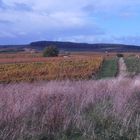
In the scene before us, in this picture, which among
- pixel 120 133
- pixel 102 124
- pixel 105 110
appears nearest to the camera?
pixel 120 133

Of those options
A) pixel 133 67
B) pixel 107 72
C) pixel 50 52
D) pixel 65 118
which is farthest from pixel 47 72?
pixel 50 52

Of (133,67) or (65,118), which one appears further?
(133,67)

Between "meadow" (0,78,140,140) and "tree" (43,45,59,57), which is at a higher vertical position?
"meadow" (0,78,140,140)

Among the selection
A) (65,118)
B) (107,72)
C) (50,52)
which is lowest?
(50,52)

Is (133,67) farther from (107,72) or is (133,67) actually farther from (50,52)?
(50,52)

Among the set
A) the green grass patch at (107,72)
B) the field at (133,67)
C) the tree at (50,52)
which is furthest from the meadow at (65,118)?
the tree at (50,52)

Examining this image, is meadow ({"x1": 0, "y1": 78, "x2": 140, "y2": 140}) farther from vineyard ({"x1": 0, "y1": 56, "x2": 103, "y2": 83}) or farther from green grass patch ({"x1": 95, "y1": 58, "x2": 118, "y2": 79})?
green grass patch ({"x1": 95, "y1": 58, "x2": 118, "y2": 79})

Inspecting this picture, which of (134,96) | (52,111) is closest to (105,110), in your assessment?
(52,111)

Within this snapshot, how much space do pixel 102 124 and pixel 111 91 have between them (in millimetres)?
4131

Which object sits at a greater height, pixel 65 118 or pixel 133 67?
pixel 65 118

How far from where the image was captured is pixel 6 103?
30.2 ft

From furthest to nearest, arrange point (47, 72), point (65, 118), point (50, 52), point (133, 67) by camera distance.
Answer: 1. point (50, 52)
2. point (133, 67)
3. point (47, 72)
4. point (65, 118)

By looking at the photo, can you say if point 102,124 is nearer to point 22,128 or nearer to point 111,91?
point 22,128

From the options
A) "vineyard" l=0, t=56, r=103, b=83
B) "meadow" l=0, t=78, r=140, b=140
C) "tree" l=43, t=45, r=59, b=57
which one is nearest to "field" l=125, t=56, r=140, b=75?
"vineyard" l=0, t=56, r=103, b=83
